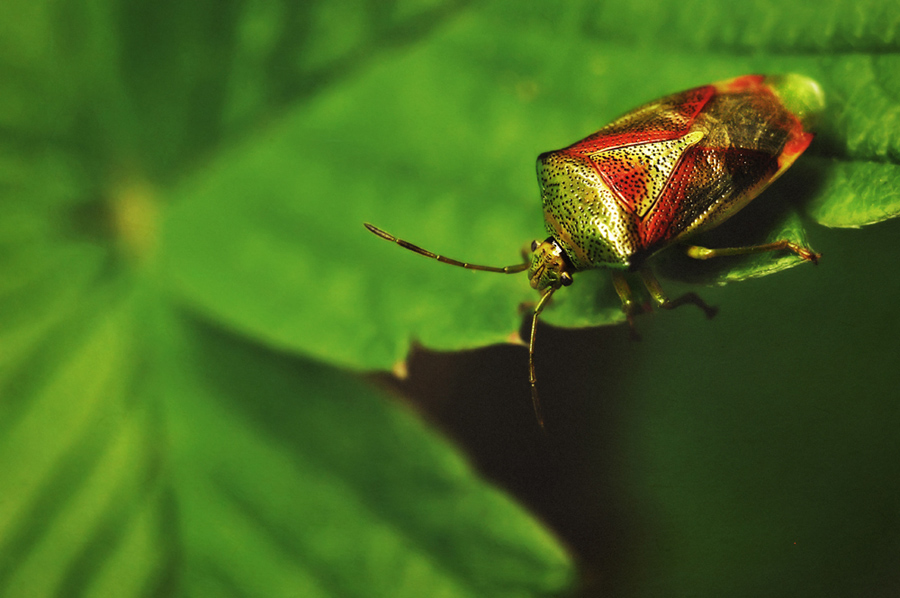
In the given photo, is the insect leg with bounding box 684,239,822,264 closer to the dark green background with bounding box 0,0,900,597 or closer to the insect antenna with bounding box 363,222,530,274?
the dark green background with bounding box 0,0,900,597

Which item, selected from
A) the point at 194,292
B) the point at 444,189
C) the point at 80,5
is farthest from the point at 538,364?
the point at 80,5

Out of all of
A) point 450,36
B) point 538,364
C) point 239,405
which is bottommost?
point 239,405

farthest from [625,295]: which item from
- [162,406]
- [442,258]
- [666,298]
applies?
[162,406]

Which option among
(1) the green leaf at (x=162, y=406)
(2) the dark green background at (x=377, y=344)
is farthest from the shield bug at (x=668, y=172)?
(1) the green leaf at (x=162, y=406)

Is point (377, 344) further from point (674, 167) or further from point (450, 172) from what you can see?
point (674, 167)

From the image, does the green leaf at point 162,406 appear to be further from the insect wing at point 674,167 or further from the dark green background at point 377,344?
the insect wing at point 674,167

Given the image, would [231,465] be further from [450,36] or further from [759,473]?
[759,473]

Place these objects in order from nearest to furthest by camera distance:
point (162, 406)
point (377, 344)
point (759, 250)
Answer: point (759, 250) < point (377, 344) < point (162, 406)

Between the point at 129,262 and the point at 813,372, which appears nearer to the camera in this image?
the point at 813,372
